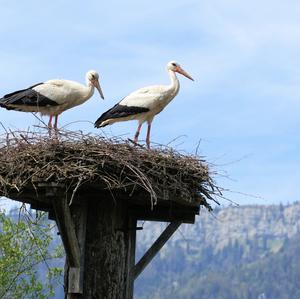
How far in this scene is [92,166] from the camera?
9656mm

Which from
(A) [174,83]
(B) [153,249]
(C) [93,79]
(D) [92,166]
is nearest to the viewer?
(D) [92,166]

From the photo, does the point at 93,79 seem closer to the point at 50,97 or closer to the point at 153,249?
the point at 50,97

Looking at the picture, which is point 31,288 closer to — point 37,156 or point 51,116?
point 51,116

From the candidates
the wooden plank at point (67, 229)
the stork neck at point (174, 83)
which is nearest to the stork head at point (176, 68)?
the stork neck at point (174, 83)

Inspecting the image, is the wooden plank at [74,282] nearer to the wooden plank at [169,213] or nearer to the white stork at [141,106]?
the wooden plank at [169,213]

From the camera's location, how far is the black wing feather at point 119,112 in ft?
45.5

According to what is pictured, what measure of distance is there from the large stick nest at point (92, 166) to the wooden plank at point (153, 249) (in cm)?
52

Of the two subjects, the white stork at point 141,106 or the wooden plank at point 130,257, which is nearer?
the wooden plank at point 130,257

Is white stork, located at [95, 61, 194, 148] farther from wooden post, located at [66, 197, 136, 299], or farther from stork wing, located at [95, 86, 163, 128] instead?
wooden post, located at [66, 197, 136, 299]

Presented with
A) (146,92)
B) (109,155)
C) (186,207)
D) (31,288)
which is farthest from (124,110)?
(31,288)

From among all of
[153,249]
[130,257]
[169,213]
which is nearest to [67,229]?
[130,257]

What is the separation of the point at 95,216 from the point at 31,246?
792 cm

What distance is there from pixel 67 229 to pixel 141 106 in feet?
14.5

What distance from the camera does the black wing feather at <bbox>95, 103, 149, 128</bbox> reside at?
13867 mm
